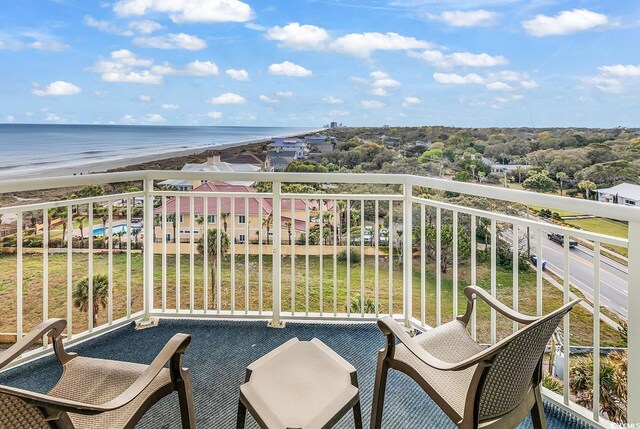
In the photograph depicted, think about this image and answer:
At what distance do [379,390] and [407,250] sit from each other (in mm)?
1303

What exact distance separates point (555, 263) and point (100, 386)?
86.3 inches

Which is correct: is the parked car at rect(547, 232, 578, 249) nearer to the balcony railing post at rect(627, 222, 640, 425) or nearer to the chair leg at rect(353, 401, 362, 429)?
the balcony railing post at rect(627, 222, 640, 425)

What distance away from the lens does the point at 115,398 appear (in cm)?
114

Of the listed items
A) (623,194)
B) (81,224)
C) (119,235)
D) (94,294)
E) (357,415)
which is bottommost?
(357,415)

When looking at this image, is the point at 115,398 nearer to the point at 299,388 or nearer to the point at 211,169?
the point at 299,388

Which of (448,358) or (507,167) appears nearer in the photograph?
(448,358)

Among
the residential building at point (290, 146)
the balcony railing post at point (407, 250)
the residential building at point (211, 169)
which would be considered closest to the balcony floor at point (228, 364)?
the balcony railing post at point (407, 250)

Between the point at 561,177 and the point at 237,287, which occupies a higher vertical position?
the point at 561,177

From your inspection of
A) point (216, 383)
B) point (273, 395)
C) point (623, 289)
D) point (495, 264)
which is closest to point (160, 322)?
point (216, 383)

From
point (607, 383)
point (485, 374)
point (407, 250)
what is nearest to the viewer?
point (485, 374)

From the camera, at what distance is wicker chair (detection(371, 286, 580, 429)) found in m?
1.07

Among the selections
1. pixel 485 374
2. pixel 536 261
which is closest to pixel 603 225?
pixel 536 261

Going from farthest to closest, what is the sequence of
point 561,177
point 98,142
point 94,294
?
1. point 98,142
2. point 94,294
3. point 561,177

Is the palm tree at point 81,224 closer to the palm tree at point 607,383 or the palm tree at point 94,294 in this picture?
the palm tree at point 94,294
